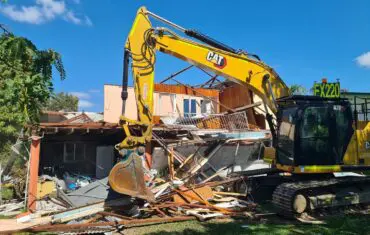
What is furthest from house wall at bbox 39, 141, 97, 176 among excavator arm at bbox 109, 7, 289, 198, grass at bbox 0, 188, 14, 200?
excavator arm at bbox 109, 7, 289, 198

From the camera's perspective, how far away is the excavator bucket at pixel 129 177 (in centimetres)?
912

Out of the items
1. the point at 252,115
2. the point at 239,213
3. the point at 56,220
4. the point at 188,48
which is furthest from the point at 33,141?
the point at 252,115

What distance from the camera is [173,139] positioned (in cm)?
1638

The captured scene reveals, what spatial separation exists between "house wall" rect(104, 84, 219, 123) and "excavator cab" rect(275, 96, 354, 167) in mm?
12116

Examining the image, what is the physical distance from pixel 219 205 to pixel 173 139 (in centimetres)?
544

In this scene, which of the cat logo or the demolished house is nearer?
the cat logo

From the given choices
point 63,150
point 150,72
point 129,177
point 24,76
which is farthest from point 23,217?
point 24,76

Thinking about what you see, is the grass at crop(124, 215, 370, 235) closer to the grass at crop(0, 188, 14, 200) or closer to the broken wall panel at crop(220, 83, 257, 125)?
the grass at crop(0, 188, 14, 200)

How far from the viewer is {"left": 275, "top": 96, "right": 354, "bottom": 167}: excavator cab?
1021 cm

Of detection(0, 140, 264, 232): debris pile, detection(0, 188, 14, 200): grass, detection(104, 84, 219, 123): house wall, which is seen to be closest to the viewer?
detection(0, 140, 264, 232): debris pile

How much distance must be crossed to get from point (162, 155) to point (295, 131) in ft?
24.6

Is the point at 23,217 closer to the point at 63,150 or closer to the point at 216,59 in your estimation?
the point at 63,150

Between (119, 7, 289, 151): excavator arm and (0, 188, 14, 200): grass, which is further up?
(119, 7, 289, 151): excavator arm

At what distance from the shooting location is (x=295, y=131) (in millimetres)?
10211
